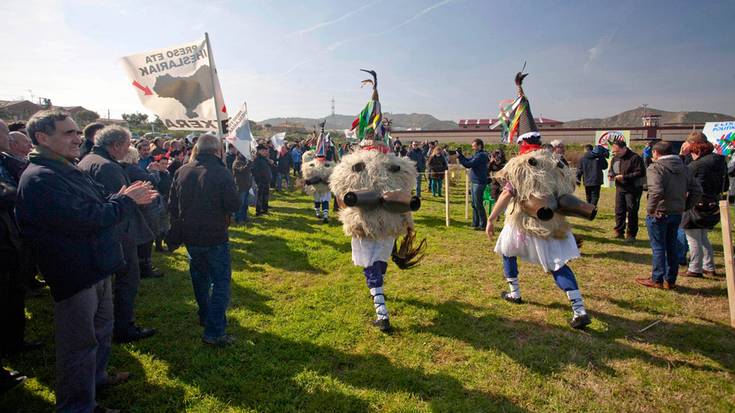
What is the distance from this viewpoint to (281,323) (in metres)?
4.82

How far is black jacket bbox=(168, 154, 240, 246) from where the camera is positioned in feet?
13.1

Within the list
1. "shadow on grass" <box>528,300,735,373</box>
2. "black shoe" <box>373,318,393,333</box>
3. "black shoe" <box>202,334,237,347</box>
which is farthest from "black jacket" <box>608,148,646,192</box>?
"black shoe" <box>202,334,237,347</box>

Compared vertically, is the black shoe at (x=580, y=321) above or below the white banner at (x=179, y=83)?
below

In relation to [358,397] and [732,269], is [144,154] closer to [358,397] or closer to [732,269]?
[358,397]

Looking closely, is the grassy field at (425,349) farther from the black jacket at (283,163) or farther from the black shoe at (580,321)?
the black jacket at (283,163)

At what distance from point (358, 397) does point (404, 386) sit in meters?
0.46

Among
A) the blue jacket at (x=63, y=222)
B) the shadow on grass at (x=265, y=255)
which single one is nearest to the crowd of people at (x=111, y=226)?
the blue jacket at (x=63, y=222)

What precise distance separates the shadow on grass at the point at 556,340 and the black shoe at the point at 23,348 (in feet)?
13.9

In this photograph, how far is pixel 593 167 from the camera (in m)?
9.43

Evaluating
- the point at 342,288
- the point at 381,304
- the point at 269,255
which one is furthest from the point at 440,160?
the point at 381,304

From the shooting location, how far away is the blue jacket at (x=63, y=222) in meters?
2.56

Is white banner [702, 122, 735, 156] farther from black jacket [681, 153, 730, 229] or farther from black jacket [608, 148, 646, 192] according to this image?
black jacket [681, 153, 730, 229]

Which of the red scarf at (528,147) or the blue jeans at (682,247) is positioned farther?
the blue jeans at (682,247)

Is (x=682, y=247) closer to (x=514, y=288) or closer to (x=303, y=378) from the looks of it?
(x=514, y=288)
